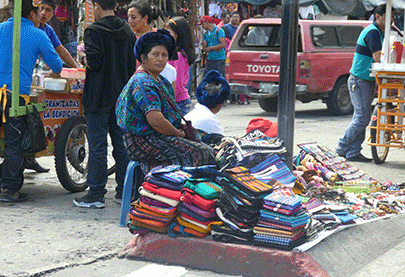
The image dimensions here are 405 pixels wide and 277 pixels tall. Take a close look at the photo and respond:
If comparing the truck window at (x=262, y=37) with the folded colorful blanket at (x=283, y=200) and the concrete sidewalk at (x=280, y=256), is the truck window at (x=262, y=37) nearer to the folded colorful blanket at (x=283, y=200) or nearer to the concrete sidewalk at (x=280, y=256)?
the concrete sidewalk at (x=280, y=256)

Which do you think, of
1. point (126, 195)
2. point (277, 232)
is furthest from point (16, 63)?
point (277, 232)

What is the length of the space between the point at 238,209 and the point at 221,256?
0.31 m

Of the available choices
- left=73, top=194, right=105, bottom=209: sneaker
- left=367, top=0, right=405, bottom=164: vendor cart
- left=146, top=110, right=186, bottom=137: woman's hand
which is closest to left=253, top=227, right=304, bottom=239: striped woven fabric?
left=146, top=110, right=186, bottom=137: woman's hand

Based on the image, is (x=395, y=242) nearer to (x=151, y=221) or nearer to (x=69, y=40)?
(x=151, y=221)

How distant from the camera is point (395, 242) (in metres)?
4.92

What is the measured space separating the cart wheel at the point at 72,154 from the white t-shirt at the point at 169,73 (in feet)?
2.91

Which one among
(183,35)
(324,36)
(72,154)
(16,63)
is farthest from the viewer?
(324,36)

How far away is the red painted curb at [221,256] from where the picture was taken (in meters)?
3.99

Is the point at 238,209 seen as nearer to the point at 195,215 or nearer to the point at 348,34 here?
the point at 195,215

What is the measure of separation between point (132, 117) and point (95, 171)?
0.92 metres

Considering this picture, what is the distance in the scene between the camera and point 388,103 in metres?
8.07

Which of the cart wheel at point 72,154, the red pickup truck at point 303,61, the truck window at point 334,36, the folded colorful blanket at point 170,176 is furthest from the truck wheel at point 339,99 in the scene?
the folded colorful blanket at point 170,176

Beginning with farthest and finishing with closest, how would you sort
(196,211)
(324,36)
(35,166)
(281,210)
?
(324,36) → (35,166) → (196,211) → (281,210)

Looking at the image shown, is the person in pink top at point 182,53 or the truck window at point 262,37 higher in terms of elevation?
the truck window at point 262,37
